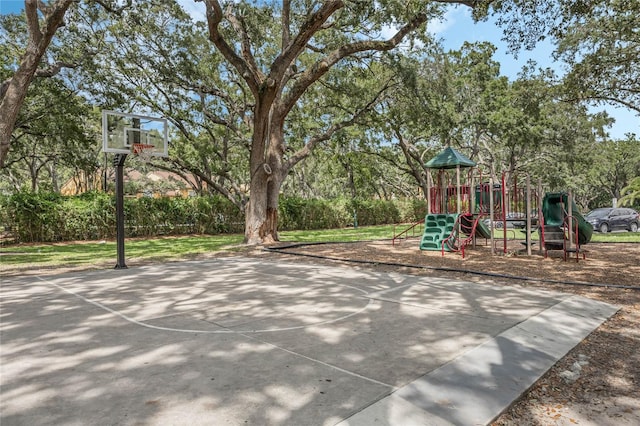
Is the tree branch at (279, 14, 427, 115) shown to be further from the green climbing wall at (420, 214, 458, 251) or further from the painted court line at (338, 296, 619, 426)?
the painted court line at (338, 296, 619, 426)

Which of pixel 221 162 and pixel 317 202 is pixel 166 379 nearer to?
pixel 221 162

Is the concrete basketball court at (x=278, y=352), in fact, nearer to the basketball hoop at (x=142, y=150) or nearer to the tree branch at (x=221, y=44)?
the basketball hoop at (x=142, y=150)

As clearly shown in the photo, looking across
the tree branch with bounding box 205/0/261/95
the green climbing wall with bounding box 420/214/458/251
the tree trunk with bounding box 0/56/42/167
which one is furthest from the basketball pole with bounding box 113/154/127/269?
the green climbing wall with bounding box 420/214/458/251

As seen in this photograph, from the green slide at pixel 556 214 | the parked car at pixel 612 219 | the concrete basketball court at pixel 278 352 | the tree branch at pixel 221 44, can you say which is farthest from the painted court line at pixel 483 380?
the parked car at pixel 612 219

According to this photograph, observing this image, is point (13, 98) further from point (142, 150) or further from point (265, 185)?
point (265, 185)

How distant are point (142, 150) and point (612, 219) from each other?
2177cm

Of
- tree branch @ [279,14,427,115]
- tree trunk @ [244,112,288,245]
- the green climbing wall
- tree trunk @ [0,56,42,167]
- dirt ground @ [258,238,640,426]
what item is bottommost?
dirt ground @ [258,238,640,426]

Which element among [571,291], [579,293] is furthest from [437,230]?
[579,293]

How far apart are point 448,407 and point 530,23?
9.84m

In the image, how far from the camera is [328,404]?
255 cm

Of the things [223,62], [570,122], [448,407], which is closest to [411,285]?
[448,407]

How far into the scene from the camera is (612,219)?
20125 millimetres

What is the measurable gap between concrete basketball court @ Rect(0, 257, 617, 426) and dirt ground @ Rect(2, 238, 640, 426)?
0.17 metres

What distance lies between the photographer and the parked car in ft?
65.5
